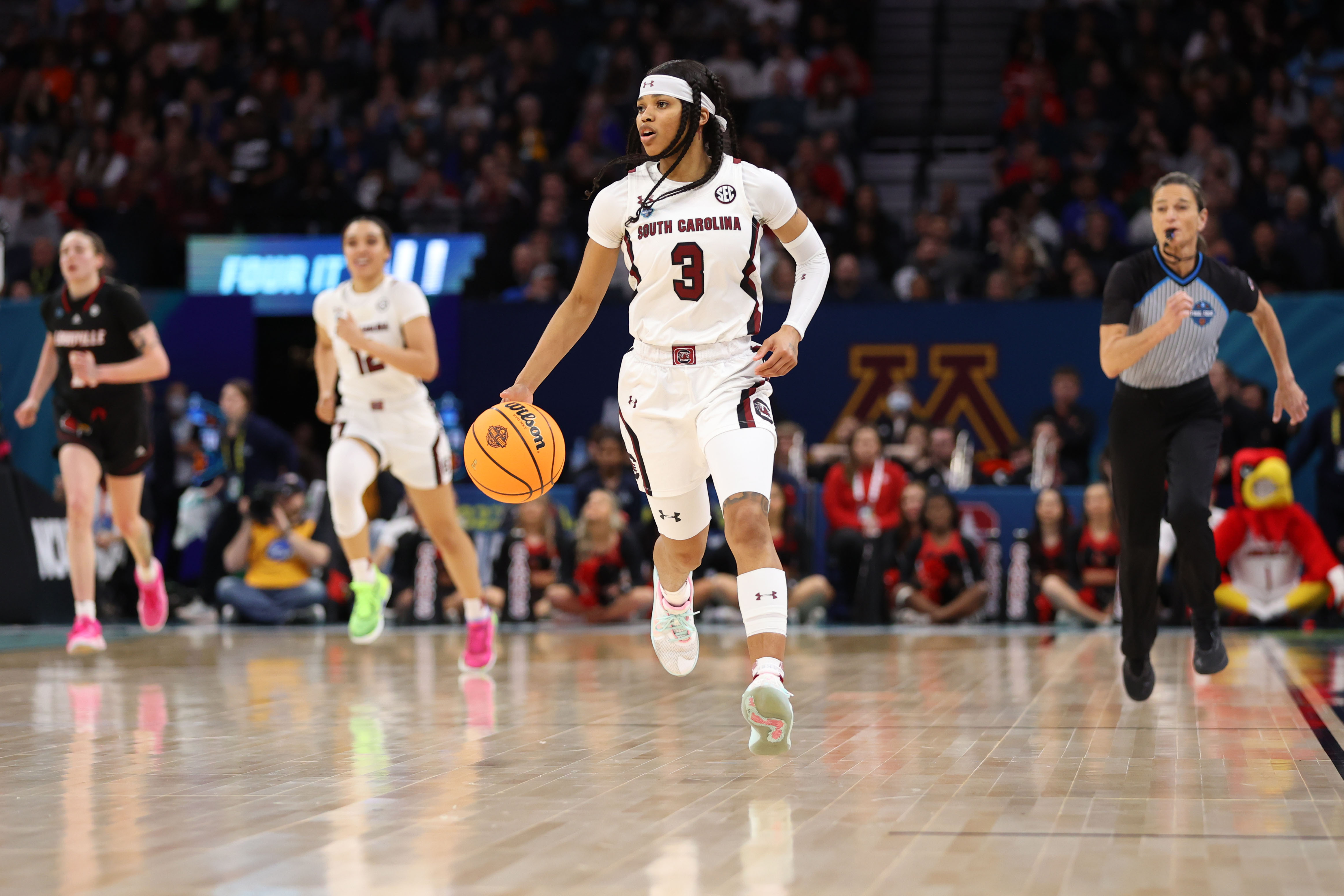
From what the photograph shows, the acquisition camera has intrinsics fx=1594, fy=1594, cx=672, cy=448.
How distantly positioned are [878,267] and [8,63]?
11.8 metres

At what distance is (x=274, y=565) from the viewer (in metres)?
13.1

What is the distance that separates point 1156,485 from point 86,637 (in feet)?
20.1

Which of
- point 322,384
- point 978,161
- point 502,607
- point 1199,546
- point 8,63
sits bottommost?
point 502,607

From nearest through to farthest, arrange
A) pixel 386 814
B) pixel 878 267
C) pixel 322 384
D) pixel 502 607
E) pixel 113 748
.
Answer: pixel 386 814, pixel 113 748, pixel 322 384, pixel 502 607, pixel 878 267

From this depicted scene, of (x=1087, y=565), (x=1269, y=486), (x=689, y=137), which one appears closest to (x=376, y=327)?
(x=689, y=137)

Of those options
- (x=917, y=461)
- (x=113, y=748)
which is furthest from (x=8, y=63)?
(x=113, y=748)

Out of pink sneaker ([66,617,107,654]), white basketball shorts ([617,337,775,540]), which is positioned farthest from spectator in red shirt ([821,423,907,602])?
white basketball shorts ([617,337,775,540])

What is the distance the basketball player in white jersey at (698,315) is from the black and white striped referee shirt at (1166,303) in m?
1.57

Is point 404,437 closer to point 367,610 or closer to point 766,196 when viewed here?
point 367,610

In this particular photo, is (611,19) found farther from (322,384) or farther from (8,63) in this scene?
(322,384)

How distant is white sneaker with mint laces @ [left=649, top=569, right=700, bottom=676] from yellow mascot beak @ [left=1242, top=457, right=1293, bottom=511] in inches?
277

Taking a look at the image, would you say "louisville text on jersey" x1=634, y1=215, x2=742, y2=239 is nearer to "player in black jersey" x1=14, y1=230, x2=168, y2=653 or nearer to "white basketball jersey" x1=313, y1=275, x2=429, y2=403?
"white basketball jersey" x1=313, y1=275, x2=429, y2=403

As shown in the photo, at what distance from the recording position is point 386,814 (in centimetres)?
436

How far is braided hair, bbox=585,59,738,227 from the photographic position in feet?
17.9
